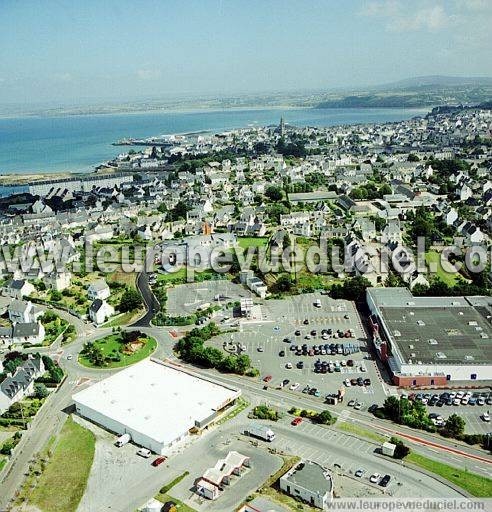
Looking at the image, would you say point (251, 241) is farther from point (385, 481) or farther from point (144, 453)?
point (385, 481)

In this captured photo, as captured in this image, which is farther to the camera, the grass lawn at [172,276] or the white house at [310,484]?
the grass lawn at [172,276]

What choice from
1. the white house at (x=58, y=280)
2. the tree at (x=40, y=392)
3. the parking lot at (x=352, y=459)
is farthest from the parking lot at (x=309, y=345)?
the white house at (x=58, y=280)

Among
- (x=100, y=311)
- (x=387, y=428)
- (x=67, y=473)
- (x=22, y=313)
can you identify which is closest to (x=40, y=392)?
(x=67, y=473)

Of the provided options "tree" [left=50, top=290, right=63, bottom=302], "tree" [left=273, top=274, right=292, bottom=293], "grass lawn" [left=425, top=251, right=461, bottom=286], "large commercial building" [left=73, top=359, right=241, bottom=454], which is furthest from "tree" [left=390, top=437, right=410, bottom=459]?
"tree" [left=50, top=290, right=63, bottom=302]

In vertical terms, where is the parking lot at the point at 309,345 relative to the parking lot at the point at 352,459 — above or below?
above

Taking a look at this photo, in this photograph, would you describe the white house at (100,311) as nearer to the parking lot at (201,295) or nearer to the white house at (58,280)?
the parking lot at (201,295)

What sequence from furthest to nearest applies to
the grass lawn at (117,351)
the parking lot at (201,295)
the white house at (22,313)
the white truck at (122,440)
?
the parking lot at (201,295), the white house at (22,313), the grass lawn at (117,351), the white truck at (122,440)

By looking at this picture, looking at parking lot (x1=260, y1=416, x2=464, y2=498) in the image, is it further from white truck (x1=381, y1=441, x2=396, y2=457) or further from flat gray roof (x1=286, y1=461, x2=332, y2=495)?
flat gray roof (x1=286, y1=461, x2=332, y2=495)

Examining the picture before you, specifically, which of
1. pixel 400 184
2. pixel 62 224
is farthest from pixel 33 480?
pixel 400 184
